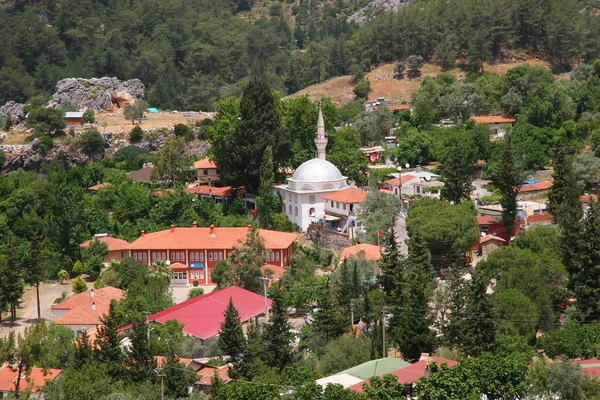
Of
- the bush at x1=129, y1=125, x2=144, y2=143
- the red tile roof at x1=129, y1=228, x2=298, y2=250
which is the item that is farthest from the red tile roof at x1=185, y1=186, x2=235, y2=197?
the bush at x1=129, y1=125, x2=144, y2=143

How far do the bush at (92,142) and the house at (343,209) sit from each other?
948 inches

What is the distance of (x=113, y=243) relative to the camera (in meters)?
52.2

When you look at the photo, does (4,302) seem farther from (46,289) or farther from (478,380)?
(478,380)

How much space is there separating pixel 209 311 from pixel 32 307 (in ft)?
32.0

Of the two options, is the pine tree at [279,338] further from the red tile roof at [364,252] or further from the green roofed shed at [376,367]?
the red tile roof at [364,252]

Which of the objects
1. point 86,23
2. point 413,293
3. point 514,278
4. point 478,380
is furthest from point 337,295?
point 86,23

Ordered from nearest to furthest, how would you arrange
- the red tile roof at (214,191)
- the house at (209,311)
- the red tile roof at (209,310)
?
the house at (209,311)
the red tile roof at (209,310)
the red tile roof at (214,191)

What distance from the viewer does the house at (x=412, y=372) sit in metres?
32.9

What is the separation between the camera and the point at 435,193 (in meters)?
54.5

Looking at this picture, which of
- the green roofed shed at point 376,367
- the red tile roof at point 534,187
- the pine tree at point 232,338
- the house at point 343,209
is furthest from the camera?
the red tile roof at point 534,187

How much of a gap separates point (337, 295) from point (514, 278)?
6.23 m

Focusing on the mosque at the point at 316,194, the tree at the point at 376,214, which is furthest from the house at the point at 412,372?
the mosque at the point at 316,194

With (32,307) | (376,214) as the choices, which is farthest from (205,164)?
(32,307)

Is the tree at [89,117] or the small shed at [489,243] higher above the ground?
the tree at [89,117]
